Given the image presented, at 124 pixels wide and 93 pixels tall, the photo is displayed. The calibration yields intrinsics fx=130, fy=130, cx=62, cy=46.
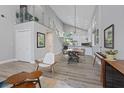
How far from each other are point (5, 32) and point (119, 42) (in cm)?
558

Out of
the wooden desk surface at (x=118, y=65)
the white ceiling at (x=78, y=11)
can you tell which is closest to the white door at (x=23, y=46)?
the white ceiling at (x=78, y=11)

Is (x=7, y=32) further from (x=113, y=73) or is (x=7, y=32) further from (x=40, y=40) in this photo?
(x=113, y=73)

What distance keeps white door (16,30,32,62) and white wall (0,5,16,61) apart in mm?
329

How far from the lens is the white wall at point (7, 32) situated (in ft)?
21.5

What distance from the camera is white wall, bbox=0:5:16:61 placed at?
→ 655 centimetres

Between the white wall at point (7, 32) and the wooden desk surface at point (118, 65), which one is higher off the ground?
the white wall at point (7, 32)

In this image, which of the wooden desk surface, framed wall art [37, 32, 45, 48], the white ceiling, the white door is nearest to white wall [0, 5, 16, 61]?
the white door

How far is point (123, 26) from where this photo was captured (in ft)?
10.7

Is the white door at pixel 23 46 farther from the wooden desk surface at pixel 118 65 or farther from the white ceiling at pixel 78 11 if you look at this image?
the wooden desk surface at pixel 118 65

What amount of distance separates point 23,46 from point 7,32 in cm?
111

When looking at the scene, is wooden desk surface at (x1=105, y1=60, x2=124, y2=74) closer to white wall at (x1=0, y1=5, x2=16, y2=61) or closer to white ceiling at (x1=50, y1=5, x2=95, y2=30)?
white wall at (x1=0, y1=5, x2=16, y2=61)

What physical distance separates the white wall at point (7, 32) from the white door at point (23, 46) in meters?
0.33

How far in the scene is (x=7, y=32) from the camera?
22.6 feet
